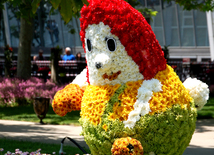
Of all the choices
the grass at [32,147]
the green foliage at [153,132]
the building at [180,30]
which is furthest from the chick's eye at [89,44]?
the building at [180,30]

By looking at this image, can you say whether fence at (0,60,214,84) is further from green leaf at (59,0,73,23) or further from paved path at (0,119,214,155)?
green leaf at (59,0,73,23)

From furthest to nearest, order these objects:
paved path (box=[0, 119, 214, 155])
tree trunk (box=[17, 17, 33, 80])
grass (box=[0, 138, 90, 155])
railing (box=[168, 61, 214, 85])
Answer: railing (box=[168, 61, 214, 85]) < tree trunk (box=[17, 17, 33, 80]) < paved path (box=[0, 119, 214, 155]) < grass (box=[0, 138, 90, 155])

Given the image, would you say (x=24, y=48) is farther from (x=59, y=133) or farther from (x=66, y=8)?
(x=66, y=8)

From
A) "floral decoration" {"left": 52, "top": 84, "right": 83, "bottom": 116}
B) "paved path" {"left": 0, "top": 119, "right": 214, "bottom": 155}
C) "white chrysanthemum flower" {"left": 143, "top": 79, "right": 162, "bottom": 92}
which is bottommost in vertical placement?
"paved path" {"left": 0, "top": 119, "right": 214, "bottom": 155}

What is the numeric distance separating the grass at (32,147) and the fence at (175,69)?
731 centimetres

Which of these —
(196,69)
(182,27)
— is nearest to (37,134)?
(196,69)

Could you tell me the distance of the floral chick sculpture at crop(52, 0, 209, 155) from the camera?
11.0 feet

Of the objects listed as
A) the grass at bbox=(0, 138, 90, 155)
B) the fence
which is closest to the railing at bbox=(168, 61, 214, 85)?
the fence

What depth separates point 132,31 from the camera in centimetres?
346

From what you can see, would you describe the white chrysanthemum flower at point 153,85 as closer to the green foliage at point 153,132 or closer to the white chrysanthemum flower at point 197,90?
the green foliage at point 153,132

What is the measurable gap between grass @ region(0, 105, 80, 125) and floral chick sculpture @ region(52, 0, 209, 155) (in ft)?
17.7

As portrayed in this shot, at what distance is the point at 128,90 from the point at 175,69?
11.2 meters

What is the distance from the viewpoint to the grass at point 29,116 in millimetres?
9093

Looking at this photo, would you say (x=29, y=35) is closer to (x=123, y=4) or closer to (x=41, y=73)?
(x=41, y=73)
